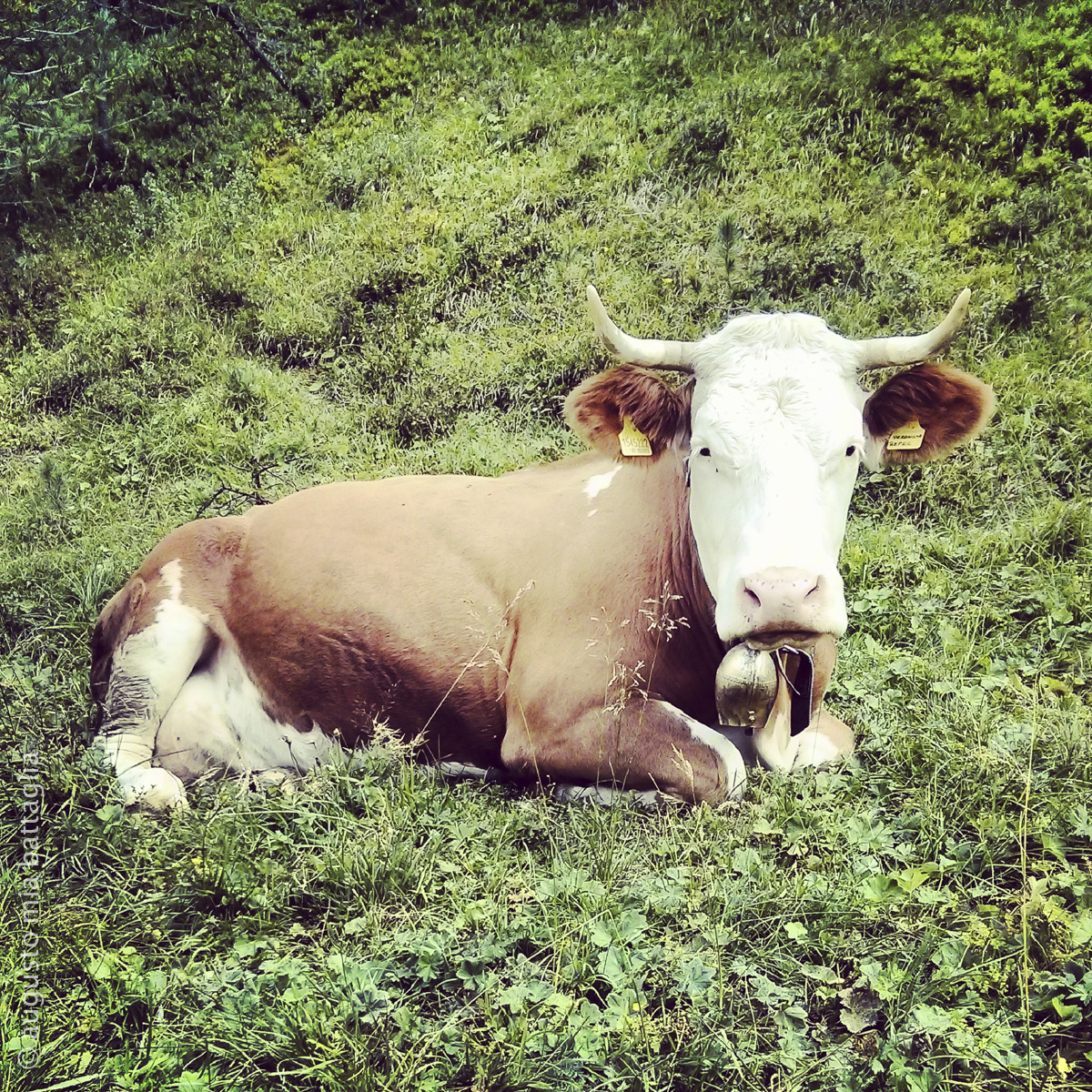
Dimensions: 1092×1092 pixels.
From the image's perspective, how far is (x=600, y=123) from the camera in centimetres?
848

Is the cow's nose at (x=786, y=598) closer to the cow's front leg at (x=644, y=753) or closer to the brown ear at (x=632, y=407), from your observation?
the cow's front leg at (x=644, y=753)

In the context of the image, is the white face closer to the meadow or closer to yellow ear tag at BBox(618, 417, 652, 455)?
yellow ear tag at BBox(618, 417, 652, 455)

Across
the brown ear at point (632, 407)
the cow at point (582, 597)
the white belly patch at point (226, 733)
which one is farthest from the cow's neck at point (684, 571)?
the white belly patch at point (226, 733)

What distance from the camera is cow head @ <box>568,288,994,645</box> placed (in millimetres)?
2836

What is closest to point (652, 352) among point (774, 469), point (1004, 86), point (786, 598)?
point (774, 469)

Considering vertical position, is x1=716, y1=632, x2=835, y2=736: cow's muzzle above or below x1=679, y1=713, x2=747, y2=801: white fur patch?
above

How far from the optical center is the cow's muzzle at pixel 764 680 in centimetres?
315

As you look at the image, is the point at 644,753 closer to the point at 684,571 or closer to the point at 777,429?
the point at 684,571

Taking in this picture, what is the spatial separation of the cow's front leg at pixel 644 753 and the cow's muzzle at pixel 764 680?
0.15 metres

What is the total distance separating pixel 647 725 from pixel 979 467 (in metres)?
3.05

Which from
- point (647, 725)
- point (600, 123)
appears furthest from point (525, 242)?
point (647, 725)

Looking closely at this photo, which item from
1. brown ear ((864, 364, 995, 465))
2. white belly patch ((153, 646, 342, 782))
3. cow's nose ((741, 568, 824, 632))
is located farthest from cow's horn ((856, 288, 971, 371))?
white belly patch ((153, 646, 342, 782))

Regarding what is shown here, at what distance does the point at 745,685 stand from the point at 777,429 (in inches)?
37.7

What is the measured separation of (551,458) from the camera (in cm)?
601
